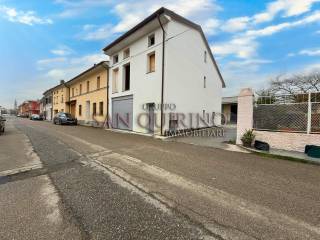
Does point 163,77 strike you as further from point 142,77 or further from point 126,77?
point 126,77

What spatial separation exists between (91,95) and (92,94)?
34 centimetres

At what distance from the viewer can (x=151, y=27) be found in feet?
50.5

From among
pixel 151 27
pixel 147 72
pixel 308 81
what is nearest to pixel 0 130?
pixel 147 72

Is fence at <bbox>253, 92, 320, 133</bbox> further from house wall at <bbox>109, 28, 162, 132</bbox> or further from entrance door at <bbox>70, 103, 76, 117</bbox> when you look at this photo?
entrance door at <bbox>70, 103, 76, 117</bbox>

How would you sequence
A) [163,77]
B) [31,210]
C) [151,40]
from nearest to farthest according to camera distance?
[31,210], [163,77], [151,40]

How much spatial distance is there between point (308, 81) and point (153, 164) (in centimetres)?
2217

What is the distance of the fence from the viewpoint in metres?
8.57

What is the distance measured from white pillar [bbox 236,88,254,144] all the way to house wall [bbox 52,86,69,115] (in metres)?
31.9

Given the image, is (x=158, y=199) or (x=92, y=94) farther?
(x=92, y=94)

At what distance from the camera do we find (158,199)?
402 centimetres

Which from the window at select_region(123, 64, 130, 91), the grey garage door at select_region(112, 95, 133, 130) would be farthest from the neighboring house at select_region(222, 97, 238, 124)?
the grey garage door at select_region(112, 95, 133, 130)

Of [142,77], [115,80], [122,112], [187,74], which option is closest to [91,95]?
[115,80]

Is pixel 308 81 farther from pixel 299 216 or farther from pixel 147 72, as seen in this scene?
pixel 299 216

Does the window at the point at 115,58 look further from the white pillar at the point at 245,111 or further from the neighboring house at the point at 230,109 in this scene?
the neighboring house at the point at 230,109
